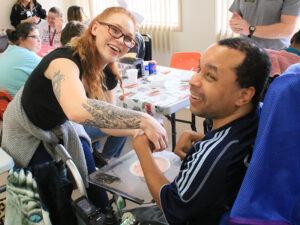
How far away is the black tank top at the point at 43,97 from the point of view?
1.30 meters

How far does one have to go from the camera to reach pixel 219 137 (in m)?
0.94

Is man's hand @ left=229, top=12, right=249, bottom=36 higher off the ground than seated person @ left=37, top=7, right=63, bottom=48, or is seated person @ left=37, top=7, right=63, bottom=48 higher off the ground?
man's hand @ left=229, top=12, right=249, bottom=36

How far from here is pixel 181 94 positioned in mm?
2053

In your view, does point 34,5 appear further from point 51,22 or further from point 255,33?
point 255,33

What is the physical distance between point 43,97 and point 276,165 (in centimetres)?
96

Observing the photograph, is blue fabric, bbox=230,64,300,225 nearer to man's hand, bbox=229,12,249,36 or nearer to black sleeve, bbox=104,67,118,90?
black sleeve, bbox=104,67,118,90

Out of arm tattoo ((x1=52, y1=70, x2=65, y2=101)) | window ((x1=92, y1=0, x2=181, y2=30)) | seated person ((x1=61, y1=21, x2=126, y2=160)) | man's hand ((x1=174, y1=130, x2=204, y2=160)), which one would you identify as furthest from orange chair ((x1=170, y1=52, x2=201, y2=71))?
arm tattoo ((x1=52, y1=70, x2=65, y2=101))

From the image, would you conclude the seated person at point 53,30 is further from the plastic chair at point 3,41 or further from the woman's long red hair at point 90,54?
the woman's long red hair at point 90,54

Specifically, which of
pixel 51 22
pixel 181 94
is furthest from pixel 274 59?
pixel 51 22

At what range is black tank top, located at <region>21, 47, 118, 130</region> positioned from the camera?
1.30m

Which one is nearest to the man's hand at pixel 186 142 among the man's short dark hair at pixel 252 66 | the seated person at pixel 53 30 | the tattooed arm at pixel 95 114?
the tattooed arm at pixel 95 114

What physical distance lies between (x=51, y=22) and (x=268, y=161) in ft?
12.0

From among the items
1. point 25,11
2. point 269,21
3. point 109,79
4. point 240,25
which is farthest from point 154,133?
point 25,11

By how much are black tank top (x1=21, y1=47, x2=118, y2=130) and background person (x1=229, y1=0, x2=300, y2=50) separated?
131 centimetres
